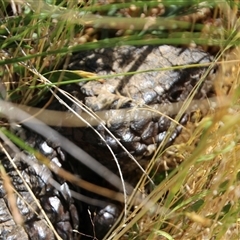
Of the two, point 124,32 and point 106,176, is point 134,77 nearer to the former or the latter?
point 124,32

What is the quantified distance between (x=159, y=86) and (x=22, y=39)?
0.38 m

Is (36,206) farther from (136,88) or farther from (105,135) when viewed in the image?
(136,88)

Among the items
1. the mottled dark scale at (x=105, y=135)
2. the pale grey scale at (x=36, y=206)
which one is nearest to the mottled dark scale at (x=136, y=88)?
the mottled dark scale at (x=105, y=135)

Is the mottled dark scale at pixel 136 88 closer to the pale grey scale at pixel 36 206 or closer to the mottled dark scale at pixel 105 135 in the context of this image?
the mottled dark scale at pixel 105 135

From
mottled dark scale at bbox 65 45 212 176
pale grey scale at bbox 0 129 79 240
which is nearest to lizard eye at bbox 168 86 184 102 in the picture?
mottled dark scale at bbox 65 45 212 176

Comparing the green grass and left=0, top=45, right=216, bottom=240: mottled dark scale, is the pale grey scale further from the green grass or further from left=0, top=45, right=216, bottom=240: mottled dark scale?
the green grass

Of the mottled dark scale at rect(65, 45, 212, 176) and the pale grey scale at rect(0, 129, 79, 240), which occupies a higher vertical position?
the mottled dark scale at rect(65, 45, 212, 176)

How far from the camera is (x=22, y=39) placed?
1.14m

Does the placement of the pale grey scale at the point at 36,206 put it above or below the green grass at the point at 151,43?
below

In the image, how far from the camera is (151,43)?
123cm

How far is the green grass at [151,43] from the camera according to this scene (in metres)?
1.00

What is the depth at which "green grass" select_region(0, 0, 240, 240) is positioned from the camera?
1.00 m

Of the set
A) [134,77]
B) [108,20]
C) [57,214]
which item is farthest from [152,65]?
[57,214]

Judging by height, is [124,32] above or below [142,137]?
above
